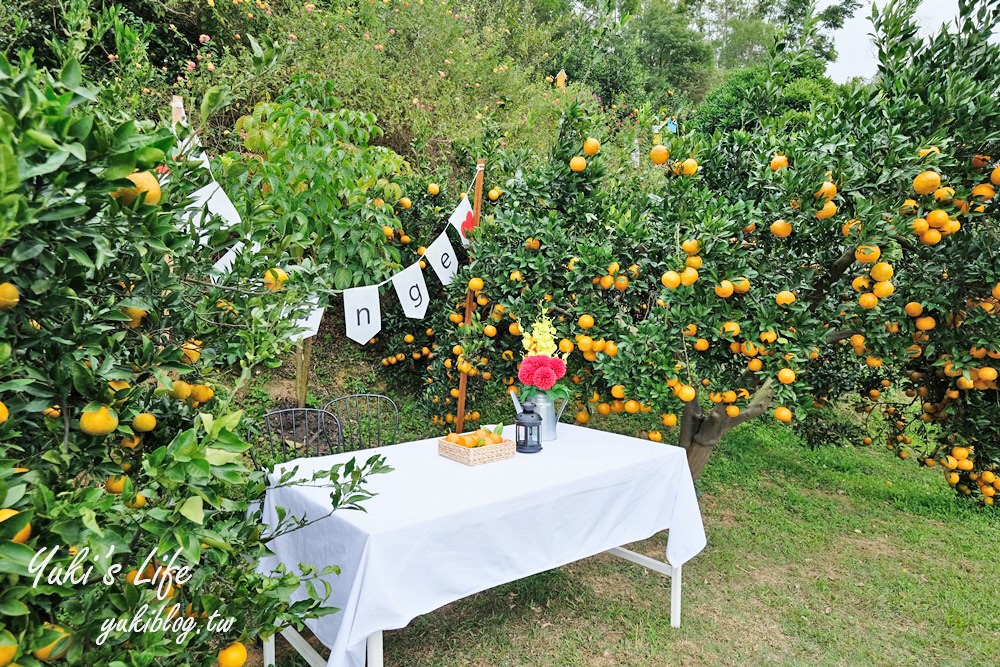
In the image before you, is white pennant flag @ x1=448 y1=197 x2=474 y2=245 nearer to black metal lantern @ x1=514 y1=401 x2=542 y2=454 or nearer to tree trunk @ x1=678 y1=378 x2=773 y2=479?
black metal lantern @ x1=514 y1=401 x2=542 y2=454

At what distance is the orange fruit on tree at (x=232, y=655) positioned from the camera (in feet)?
3.87

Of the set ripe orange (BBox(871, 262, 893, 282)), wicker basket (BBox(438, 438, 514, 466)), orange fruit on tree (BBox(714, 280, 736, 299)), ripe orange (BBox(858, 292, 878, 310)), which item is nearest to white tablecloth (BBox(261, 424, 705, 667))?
wicker basket (BBox(438, 438, 514, 466))

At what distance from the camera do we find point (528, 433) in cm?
287

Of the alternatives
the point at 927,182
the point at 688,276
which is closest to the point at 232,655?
the point at 688,276

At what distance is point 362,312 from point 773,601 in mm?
2784

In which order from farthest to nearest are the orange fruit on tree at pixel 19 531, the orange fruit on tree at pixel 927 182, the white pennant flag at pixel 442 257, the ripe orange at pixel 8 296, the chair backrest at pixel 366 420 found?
the chair backrest at pixel 366 420
the white pennant flag at pixel 442 257
the orange fruit on tree at pixel 927 182
the ripe orange at pixel 8 296
the orange fruit on tree at pixel 19 531

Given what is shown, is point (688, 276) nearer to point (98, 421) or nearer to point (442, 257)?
point (442, 257)

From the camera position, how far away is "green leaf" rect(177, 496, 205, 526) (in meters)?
0.91

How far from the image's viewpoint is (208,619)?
1084mm

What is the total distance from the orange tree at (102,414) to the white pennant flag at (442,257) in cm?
274

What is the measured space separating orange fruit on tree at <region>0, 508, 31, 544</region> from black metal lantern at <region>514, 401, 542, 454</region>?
215cm

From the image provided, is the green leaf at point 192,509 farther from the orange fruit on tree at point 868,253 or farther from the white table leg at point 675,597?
the orange fruit on tree at point 868,253

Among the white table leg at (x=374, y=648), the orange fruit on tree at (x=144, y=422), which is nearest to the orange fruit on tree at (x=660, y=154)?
the white table leg at (x=374, y=648)

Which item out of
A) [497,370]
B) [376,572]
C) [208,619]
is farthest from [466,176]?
[208,619]
